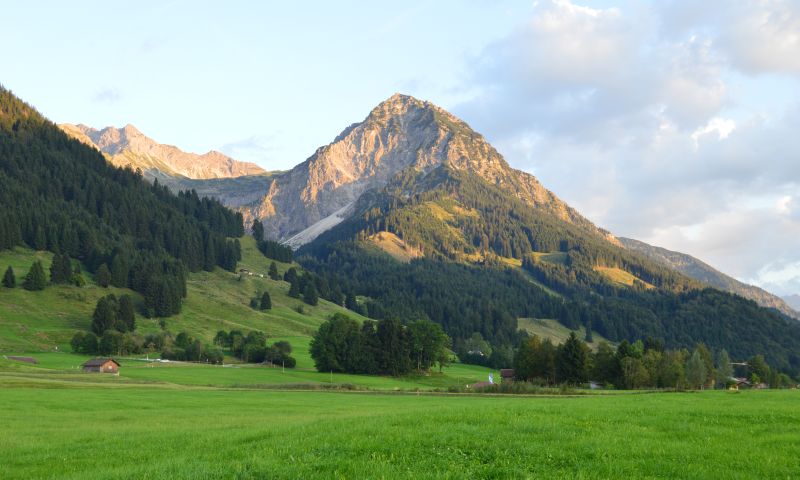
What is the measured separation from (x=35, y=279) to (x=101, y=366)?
270ft

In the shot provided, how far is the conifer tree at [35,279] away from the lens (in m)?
175

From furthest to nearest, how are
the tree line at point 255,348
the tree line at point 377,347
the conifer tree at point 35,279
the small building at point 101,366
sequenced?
the conifer tree at point 35,279 < the tree line at point 255,348 < the tree line at point 377,347 < the small building at point 101,366

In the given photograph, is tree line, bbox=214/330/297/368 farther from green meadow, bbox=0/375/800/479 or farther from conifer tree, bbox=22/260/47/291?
green meadow, bbox=0/375/800/479

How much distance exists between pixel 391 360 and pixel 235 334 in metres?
50.8

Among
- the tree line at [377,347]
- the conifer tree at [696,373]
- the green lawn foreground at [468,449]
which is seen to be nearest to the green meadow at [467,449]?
the green lawn foreground at [468,449]

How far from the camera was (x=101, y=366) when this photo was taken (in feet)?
374

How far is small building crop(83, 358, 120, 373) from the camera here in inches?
4438

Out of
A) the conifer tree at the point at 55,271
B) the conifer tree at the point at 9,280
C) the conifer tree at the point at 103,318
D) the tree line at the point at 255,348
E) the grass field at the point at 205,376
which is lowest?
the grass field at the point at 205,376

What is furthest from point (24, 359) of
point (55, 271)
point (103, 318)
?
point (55, 271)

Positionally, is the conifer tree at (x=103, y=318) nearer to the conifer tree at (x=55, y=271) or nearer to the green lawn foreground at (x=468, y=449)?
the conifer tree at (x=55, y=271)

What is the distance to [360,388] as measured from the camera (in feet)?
332

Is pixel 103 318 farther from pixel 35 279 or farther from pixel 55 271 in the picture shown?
pixel 55 271

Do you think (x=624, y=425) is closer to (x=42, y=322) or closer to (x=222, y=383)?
(x=222, y=383)

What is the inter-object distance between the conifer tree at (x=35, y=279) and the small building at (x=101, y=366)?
77697mm
